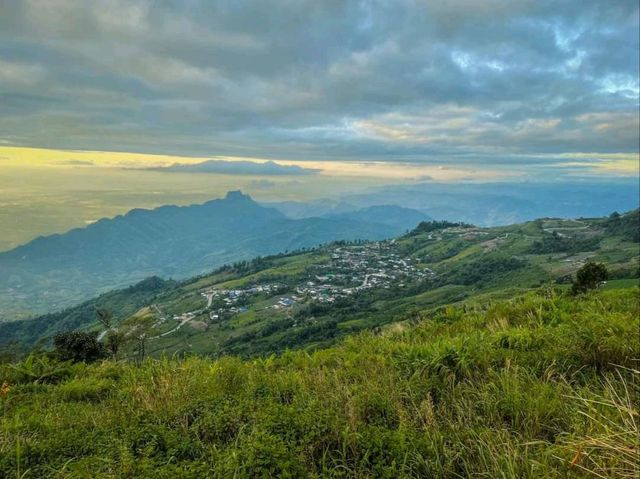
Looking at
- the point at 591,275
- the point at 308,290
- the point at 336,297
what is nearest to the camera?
the point at 591,275

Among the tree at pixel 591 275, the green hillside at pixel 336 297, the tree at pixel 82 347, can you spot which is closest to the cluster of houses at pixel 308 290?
the green hillside at pixel 336 297

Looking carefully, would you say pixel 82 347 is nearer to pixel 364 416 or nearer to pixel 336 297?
pixel 364 416

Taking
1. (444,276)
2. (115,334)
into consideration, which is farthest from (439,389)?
(444,276)

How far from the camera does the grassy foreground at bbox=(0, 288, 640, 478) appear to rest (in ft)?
11.7

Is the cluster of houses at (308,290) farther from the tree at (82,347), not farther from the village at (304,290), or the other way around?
the tree at (82,347)

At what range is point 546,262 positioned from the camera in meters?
149

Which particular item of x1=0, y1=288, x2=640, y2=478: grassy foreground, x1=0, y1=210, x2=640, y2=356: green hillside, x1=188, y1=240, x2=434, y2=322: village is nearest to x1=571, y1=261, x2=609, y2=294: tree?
x1=0, y1=288, x2=640, y2=478: grassy foreground

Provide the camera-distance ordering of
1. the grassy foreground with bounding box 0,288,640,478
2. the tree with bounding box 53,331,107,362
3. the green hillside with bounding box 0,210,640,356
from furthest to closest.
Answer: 1. the green hillside with bounding box 0,210,640,356
2. the tree with bounding box 53,331,107,362
3. the grassy foreground with bounding box 0,288,640,478

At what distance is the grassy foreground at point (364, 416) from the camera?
356 cm

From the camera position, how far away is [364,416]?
15.5 feet

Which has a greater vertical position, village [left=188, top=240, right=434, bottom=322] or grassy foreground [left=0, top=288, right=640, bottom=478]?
grassy foreground [left=0, top=288, right=640, bottom=478]

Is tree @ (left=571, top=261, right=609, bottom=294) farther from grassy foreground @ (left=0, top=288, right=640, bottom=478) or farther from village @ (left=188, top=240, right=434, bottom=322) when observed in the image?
village @ (left=188, top=240, right=434, bottom=322)

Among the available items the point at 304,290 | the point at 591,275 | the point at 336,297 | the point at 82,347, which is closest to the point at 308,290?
the point at 304,290

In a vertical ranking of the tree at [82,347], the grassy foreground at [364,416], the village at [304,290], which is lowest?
the village at [304,290]
